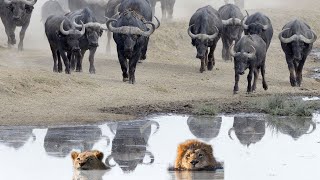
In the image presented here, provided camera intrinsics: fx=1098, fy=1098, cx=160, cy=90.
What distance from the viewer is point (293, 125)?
19578 millimetres

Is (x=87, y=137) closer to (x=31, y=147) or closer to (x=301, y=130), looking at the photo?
(x=31, y=147)

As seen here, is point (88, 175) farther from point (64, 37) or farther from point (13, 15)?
point (13, 15)

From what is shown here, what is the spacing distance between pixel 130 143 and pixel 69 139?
0.92 meters

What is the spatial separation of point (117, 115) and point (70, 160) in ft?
18.6

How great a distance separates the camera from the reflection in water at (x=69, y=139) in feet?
50.8

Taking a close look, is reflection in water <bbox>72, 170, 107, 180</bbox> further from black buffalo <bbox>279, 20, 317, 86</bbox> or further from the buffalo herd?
black buffalo <bbox>279, 20, 317, 86</bbox>

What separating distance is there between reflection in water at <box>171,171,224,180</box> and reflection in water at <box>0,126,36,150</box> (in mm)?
3345

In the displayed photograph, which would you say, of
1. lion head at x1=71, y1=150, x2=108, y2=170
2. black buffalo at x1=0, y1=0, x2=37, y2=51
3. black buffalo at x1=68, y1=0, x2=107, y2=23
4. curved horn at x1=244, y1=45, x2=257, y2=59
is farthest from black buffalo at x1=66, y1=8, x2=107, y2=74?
lion head at x1=71, y1=150, x2=108, y2=170

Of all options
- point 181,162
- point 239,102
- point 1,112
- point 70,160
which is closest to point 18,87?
point 1,112

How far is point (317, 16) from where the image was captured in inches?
1807

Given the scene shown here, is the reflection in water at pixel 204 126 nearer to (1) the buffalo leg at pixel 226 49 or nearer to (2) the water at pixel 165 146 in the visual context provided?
(2) the water at pixel 165 146

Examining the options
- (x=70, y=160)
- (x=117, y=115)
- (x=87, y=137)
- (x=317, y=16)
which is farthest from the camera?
(x=317, y=16)

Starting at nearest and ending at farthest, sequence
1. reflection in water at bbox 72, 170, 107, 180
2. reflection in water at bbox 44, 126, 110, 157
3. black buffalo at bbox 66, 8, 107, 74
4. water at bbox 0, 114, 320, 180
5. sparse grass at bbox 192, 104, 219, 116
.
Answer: reflection in water at bbox 72, 170, 107, 180 → water at bbox 0, 114, 320, 180 → reflection in water at bbox 44, 126, 110, 157 → sparse grass at bbox 192, 104, 219, 116 → black buffalo at bbox 66, 8, 107, 74

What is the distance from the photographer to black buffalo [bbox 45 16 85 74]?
28141 millimetres
